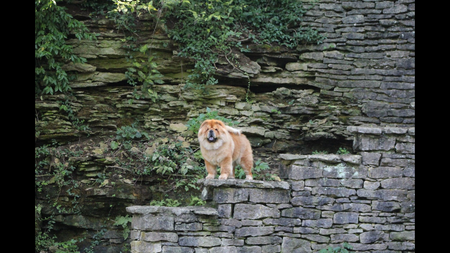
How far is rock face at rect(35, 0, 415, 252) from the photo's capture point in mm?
5301

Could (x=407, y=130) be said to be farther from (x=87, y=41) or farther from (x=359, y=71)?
(x=87, y=41)

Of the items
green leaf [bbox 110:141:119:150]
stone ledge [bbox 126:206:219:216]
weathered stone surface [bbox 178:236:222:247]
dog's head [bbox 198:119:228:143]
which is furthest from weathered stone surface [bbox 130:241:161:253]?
green leaf [bbox 110:141:119:150]

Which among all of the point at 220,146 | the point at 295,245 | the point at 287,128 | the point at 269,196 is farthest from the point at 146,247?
the point at 287,128

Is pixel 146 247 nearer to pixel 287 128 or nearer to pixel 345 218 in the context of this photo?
pixel 345 218

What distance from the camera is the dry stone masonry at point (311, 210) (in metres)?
5.04

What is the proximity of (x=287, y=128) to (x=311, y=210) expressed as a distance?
2.48 meters

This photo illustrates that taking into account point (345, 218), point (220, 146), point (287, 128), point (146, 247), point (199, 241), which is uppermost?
point (287, 128)

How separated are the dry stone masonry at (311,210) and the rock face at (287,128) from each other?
15mm

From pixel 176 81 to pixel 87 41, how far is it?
2046 mm

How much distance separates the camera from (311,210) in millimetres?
5426

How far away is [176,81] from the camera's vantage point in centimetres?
804

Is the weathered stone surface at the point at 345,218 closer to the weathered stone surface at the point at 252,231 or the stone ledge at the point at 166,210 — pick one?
the weathered stone surface at the point at 252,231

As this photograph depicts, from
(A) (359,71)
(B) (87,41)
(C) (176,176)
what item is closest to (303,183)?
(C) (176,176)

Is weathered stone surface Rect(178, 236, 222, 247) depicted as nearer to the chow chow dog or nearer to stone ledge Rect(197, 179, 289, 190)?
stone ledge Rect(197, 179, 289, 190)
